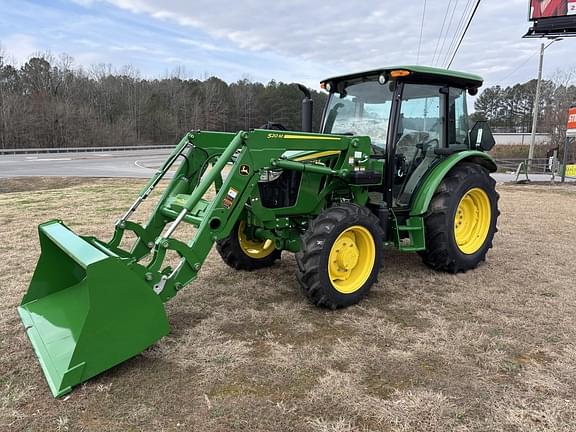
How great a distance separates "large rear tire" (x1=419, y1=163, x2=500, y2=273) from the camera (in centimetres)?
485

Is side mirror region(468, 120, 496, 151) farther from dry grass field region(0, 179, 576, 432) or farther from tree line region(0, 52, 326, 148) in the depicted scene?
tree line region(0, 52, 326, 148)

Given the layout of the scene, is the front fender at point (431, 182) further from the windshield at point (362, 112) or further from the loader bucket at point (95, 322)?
Answer: the loader bucket at point (95, 322)

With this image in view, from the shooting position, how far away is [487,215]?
5516mm

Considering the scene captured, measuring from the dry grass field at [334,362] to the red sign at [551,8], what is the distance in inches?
908

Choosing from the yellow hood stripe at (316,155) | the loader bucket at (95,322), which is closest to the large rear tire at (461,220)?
the yellow hood stripe at (316,155)

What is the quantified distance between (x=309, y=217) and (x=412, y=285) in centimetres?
134

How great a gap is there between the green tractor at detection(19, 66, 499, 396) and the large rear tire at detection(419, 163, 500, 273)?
0.01m

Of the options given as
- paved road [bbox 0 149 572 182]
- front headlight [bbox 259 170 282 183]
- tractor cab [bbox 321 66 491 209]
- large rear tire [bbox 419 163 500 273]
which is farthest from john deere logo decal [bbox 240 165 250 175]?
paved road [bbox 0 149 572 182]

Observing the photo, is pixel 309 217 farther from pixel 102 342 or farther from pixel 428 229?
pixel 102 342

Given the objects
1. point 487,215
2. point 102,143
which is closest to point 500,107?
point 102,143

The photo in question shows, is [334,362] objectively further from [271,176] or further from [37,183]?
[37,183]

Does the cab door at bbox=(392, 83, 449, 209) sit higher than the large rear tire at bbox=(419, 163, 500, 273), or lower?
higher

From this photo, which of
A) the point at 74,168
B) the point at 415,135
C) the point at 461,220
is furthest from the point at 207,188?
the point at 74,168

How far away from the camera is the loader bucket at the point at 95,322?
2.78 meters
